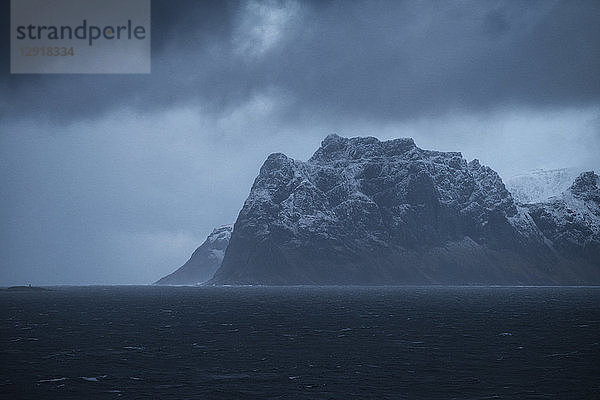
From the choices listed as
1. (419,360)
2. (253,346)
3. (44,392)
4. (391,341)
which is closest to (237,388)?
(44,392)

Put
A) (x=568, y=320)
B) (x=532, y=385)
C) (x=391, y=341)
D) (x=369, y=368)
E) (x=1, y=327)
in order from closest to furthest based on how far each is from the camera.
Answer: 1. (x=532, y=385)
2. (x=369, y=368)
3. (x=391, y=341)
4. (x=1, y=327)
5. (x=568, y=320)

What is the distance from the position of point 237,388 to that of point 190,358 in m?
18.4

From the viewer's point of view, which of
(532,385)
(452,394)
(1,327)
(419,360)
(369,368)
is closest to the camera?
(452,394)

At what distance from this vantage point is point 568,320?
396 ft

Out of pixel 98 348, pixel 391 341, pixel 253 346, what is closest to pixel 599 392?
pixel 391 341

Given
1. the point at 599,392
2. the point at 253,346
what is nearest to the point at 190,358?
the point at 253,346

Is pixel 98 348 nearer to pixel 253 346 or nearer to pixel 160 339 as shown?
pixel 160 339

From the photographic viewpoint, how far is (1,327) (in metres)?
108

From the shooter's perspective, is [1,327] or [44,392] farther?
[1,327]

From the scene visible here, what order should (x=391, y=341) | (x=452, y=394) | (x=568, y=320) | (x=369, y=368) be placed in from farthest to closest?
(x=568, y=320), (x=391, y=341), (x=369, y=368), (x=452, y=394)

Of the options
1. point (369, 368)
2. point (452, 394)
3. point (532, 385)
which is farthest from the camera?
point (369, 368)

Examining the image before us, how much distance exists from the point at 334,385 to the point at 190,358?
21454 mm

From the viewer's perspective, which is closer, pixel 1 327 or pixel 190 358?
pixel 190 358

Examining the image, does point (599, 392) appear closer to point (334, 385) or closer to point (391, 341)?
point (334, 385)
